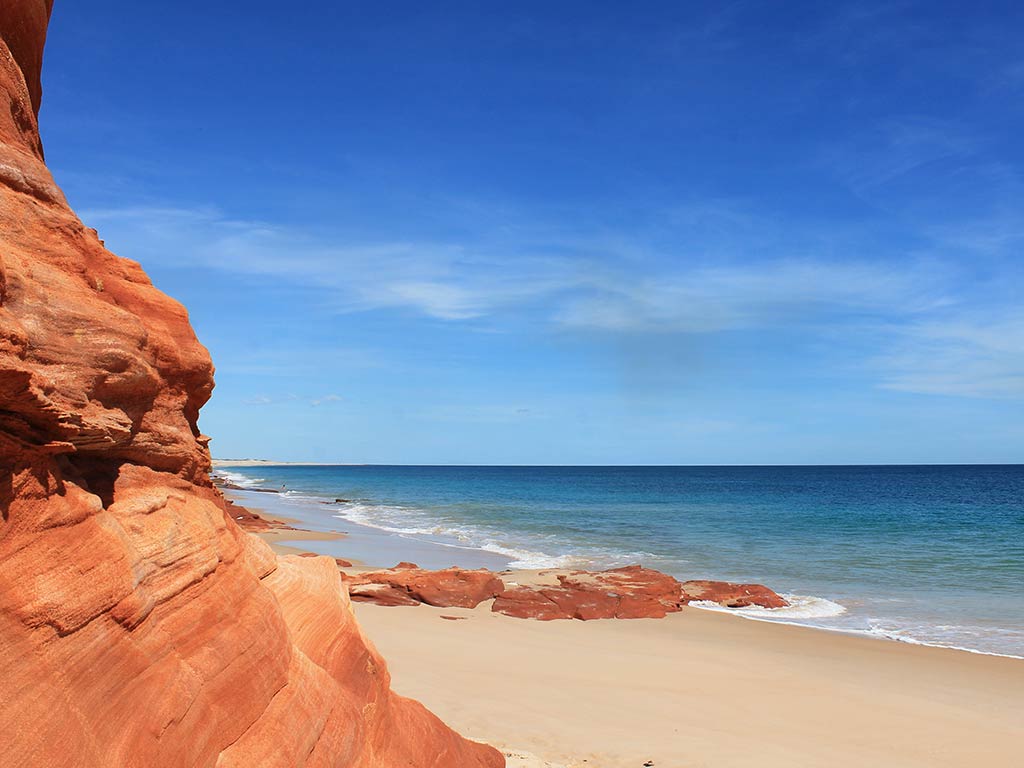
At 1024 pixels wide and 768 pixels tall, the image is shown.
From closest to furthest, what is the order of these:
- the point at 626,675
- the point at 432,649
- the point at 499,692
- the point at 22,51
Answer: the point at 22,51 < the point at 499,692 < the point at 626,675 < the point at 432,649

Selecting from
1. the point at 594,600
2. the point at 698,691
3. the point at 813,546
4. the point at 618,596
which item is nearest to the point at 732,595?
the point at 618,596

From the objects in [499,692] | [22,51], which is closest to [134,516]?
[22,51]

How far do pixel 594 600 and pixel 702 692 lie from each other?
612cm

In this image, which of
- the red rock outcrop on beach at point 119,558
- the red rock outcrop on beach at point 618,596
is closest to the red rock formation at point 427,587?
the red rock outcrop on beach at point 618,596

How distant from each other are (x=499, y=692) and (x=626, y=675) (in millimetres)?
2482

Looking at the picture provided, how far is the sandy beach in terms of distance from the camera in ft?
29.8

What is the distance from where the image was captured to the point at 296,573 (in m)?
6.55

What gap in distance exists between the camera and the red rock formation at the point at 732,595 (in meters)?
19.0

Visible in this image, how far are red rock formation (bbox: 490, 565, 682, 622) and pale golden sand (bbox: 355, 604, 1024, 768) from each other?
683 millimetres

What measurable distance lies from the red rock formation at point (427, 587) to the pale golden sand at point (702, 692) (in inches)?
34.5

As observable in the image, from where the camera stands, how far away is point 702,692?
37.6 ft

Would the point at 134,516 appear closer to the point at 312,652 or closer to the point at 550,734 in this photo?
the point at 312,652

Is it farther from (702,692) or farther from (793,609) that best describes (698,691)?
(793,609)

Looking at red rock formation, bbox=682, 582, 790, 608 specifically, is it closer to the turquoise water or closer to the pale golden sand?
the turquoise water
